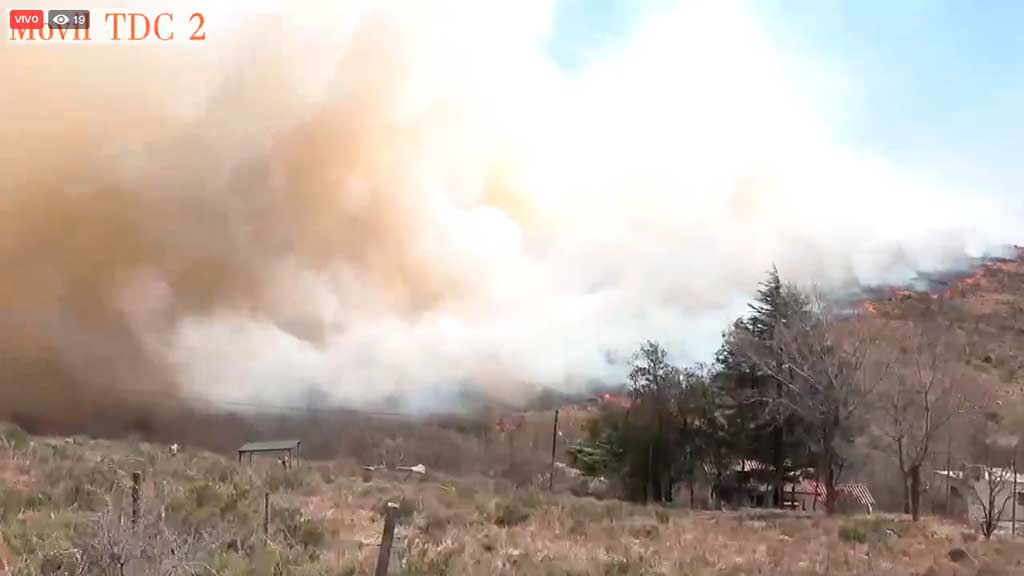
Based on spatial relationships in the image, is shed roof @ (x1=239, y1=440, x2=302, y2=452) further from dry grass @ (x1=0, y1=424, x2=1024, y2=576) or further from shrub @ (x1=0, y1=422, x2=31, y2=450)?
shrub @ (x1=0, y1=422, x2=31, y2=450)

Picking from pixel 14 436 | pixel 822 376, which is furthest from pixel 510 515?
pixel 822 376

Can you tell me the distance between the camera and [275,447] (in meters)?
19.2

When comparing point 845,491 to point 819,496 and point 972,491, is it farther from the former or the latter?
point 972,491

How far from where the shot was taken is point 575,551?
898cm

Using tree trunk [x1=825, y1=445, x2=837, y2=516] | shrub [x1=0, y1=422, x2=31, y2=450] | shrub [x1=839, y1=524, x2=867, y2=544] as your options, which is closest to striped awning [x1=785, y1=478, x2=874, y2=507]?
tree trunk [x1=825, y1=445, x2=837, y2=516]

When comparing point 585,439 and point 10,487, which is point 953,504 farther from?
point 10,487

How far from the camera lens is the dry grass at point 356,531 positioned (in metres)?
6.32

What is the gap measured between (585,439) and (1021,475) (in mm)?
13868

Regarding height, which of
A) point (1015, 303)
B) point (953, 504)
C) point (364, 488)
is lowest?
point (953, 504)

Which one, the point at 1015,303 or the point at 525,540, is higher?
the point at 1015,303

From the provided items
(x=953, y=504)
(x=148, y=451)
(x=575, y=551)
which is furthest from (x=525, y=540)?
(x=953, y=504)

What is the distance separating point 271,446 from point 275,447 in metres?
0.14

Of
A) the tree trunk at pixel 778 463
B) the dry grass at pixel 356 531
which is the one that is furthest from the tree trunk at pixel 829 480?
the dry grass at pixel 356 531

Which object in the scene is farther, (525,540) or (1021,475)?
(1021,475)
